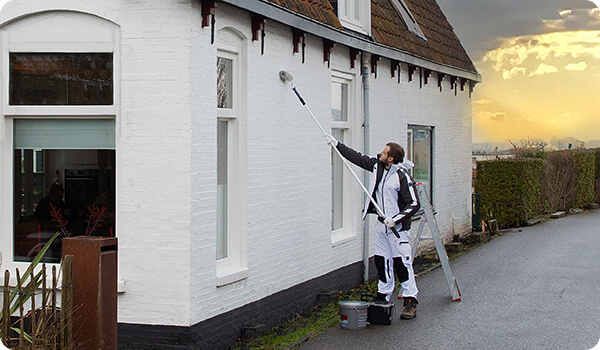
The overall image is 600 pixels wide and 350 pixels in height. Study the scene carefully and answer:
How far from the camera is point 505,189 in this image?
803 inches

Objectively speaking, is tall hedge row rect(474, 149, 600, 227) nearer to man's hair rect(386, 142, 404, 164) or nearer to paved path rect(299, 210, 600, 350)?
paved path rect(299, 210, 600, 350)

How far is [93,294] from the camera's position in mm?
5832

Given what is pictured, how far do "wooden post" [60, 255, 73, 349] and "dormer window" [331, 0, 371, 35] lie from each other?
22.2 ft

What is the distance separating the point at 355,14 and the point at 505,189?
9775mm

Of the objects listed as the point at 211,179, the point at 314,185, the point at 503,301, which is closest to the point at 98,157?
the point at 211,179

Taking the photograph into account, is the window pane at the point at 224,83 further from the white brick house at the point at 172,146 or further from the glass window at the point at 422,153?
the glass window at the point at 422,153

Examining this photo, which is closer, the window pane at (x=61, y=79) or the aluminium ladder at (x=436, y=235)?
the window pane at (x=61, y=79)

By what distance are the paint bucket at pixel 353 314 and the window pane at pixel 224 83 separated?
2.71 m

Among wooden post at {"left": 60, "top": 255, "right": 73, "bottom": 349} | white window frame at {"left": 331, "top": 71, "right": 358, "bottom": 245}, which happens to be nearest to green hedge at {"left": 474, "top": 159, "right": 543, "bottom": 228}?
white window frame at {"left": 331, "top": 71, "right": 358, "bottom": 245}

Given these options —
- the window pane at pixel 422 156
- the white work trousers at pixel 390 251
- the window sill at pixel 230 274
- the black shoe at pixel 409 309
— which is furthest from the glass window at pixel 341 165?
the window pane at pixel 422 156

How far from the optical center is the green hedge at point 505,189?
20.3 m

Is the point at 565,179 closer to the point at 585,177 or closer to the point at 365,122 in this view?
the point at 585,177

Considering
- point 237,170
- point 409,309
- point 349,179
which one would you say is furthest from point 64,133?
point 349,179

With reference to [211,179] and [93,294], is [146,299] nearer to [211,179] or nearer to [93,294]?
[211,179]
